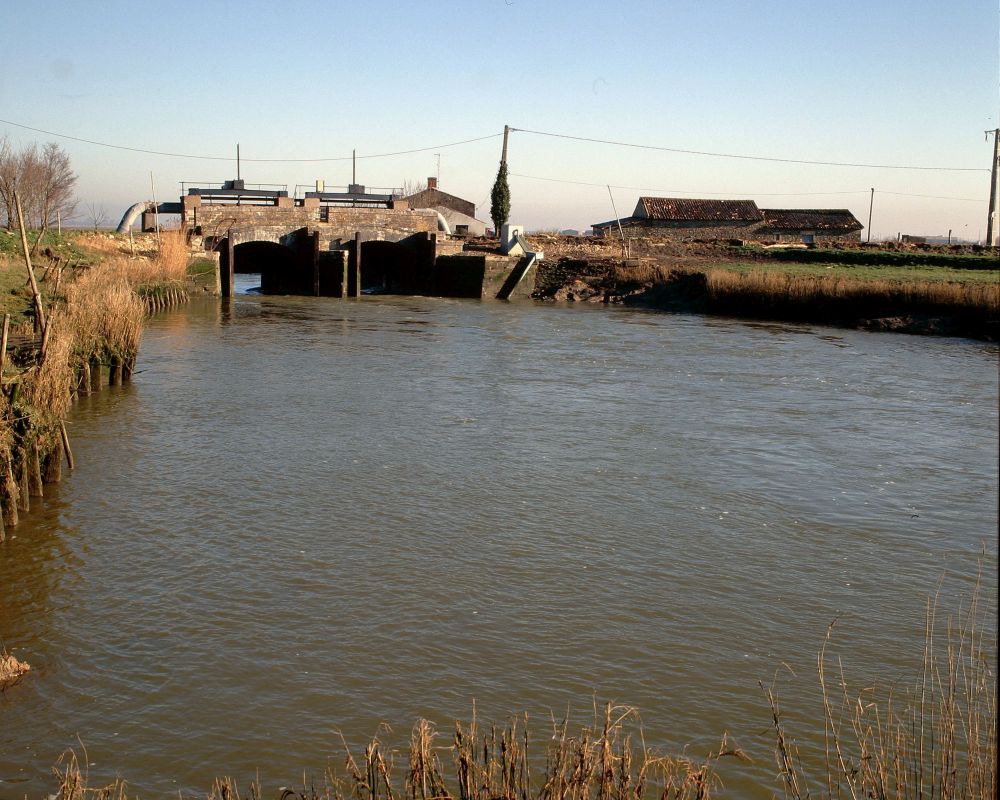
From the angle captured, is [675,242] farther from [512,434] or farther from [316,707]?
[316,707]

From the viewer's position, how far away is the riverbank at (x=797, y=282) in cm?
2853

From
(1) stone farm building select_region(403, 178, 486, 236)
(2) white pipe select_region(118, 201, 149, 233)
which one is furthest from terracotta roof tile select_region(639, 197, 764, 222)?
(2) white pipe select_region(118, 201, 149, 233)

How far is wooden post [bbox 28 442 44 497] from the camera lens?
9.23 meters

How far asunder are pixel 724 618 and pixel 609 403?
910cm

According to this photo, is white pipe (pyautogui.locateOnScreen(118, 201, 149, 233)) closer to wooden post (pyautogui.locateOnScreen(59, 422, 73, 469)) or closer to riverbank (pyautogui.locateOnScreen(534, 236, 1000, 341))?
riverbank (pyautogui.locateOnScreen(534, 236, 1000, 341))

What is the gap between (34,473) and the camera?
9469 mm

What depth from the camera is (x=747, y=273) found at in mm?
33781

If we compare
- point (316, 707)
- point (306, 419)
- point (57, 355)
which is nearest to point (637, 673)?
point (316, 707)

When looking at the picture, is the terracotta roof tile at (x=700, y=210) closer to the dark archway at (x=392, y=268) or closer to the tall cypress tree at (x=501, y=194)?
the tall cypress tree at (x=501, y=194)

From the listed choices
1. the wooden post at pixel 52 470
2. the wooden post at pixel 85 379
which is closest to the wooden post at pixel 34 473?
the wooden post at pixel 52 470

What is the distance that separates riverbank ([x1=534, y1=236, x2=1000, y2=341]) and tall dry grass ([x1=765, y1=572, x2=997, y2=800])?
22898 millimetres

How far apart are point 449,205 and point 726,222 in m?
19.5

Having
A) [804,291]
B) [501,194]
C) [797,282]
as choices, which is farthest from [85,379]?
[501,194]

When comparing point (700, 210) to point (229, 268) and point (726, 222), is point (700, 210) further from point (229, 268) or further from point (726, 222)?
point (229, 268)
